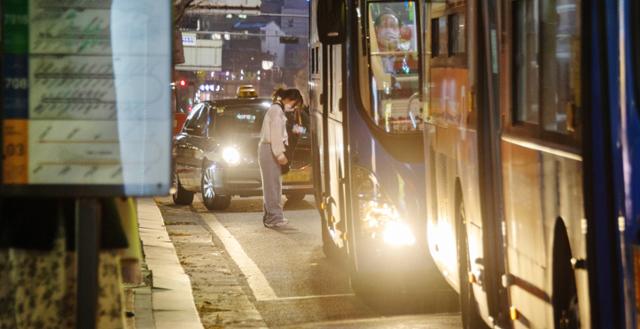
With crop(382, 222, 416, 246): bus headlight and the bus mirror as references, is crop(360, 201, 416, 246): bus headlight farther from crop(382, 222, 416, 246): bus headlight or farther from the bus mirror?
the bus mirror

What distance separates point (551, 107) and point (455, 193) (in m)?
3.16

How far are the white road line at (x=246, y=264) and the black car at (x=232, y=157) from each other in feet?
3.60

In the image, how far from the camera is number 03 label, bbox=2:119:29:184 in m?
5.11

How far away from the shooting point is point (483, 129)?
7977mm

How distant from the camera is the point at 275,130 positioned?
56.2 feet

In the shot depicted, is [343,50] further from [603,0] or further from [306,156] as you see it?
[306,156]

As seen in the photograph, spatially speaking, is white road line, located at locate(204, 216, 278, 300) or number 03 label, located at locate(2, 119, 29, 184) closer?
number 03 label, located at locate(2, 119, 29, 184)

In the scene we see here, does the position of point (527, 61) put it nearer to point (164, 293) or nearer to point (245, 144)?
point (164, 293)

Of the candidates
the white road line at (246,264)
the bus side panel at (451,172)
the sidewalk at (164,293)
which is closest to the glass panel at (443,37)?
the bus side panel at (451,172)

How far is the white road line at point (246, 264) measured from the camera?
480 inches

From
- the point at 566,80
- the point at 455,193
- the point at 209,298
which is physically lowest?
the point at 209,298

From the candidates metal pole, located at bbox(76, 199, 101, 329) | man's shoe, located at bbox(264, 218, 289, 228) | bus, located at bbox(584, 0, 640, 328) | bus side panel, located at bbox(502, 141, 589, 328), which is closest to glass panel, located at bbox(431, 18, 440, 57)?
bus side panel, located at bbox(502, 141, 589, 328)

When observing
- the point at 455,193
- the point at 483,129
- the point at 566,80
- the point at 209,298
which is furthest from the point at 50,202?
the point at 209,298

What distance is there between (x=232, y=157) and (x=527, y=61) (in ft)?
44.3
